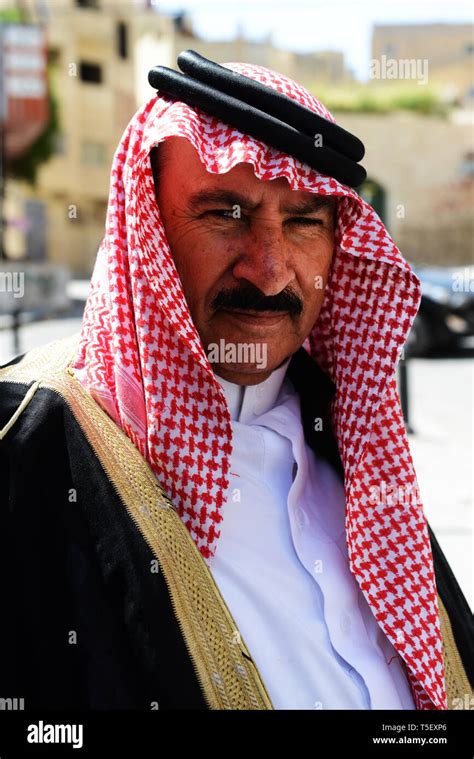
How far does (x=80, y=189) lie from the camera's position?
4175cm

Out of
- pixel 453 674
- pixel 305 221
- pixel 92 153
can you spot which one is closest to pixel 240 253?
pixel 305 221

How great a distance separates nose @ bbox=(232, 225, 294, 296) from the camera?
1.86 meters

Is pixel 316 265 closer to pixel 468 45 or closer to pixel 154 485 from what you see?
pixel 154 485

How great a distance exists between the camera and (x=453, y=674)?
6.71ft

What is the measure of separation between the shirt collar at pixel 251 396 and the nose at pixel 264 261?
0.25m

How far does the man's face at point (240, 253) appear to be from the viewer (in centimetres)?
188

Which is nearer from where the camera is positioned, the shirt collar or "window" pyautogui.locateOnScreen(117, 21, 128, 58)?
the shirt collar

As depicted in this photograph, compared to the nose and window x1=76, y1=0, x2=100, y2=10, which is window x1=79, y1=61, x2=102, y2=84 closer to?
window x1=76, y1=0, x2=100, y2=10

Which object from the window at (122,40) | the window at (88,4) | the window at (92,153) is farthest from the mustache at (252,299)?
the window at (122,40)

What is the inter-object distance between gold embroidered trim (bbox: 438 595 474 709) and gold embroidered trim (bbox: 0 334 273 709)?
48cm

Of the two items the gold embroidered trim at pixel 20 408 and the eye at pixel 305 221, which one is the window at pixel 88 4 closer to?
the eye at pixel 305 221

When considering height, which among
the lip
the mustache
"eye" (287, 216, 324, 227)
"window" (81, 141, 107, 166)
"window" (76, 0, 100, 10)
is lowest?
the lip

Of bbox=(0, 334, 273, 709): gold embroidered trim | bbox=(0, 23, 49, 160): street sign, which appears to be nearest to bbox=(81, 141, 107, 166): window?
bbox=(0, 23, 49, 160): street sign

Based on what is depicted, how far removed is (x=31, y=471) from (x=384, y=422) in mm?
800
